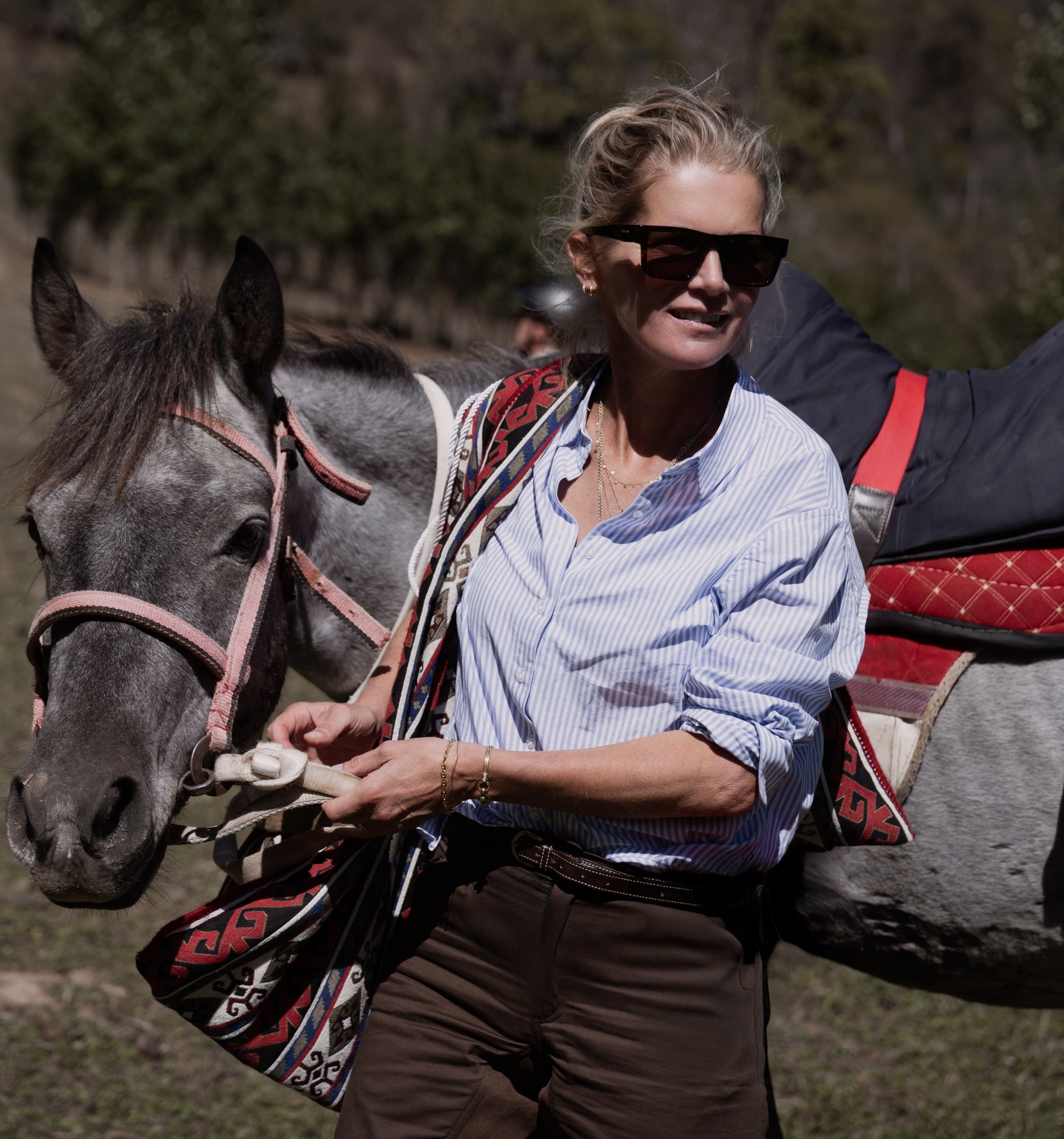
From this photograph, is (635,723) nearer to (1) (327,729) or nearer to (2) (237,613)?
(1) (327,729)

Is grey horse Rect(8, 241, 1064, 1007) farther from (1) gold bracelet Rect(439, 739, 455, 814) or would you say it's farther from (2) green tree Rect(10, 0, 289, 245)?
(2) green tree Rect(10, 0, 289, 245)

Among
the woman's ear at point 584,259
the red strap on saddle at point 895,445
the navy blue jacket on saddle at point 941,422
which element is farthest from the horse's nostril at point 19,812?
the red strap on saddle at point 895,445

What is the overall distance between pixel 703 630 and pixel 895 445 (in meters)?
0.89

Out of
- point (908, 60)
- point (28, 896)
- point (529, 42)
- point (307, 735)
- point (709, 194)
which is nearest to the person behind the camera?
point (709, 194)

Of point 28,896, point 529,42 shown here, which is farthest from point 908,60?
point 28,896

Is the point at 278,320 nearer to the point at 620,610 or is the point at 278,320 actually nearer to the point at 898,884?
the point at 620,610

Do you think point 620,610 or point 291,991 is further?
point 291,991

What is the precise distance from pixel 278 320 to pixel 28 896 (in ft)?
10.4

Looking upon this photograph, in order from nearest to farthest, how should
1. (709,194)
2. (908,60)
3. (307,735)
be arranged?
(709,194) < (307,735) < (908,60)

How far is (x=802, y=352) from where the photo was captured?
2344mm

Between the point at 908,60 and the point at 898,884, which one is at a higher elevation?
the point at 908,60

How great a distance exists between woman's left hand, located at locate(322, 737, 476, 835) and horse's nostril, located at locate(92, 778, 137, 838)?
1.12ft

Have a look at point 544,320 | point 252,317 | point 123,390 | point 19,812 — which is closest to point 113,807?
point 19,812

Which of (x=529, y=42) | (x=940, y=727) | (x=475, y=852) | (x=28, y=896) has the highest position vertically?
(x=529, y=42)
